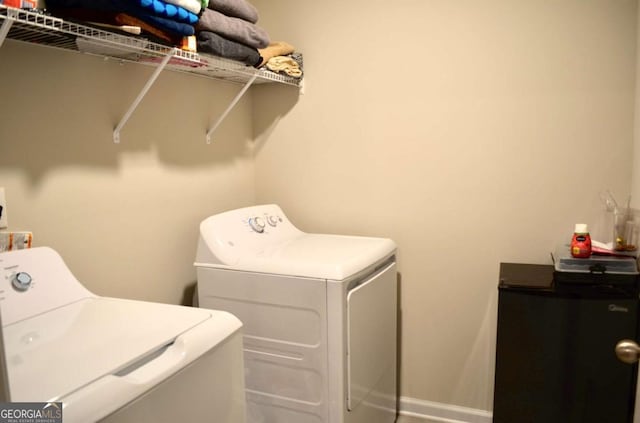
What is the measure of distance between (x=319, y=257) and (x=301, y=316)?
9.8 inches

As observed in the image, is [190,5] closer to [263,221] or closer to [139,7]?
[139,7]

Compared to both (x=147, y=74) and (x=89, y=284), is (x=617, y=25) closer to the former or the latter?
(x=147, y=74)

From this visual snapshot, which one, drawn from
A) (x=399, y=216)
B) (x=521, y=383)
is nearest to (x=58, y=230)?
(x=399, y=216)

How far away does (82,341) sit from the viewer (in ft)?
3.77

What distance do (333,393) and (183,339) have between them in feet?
2.72

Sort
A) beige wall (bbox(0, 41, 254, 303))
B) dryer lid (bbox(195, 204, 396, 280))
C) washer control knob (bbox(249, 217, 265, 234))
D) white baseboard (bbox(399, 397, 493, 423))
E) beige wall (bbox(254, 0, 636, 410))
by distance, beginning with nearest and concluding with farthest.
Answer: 1. beige wall (bbox(0, 41, 254, 303))
2. dryer lid (bbox(195, 204, 396, 280))
3. beige wall (bbox(254, 0, 636, 410))
4. washer control knob (bbox(249, 217, 265, 234))
5. white baseboard (bbox(399, 397, 493, 423))

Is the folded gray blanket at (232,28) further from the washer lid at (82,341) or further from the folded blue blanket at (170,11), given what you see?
the washer lid at (82,341)

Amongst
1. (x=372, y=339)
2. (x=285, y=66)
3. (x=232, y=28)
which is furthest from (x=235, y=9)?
(x=372, y=339)

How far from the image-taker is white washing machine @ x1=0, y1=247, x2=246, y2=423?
37.3 inches

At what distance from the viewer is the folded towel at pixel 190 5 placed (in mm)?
1524

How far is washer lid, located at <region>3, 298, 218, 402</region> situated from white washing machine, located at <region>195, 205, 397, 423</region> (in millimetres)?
547

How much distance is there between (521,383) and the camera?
1952 mm

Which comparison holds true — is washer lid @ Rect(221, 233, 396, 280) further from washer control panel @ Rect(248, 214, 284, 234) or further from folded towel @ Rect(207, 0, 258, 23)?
folded towel @ Rect(207, 0, 258, 23)

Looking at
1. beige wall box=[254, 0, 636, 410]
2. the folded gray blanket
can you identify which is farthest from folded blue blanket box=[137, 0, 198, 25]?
beige wall box=[254, 0, 636, 410]
